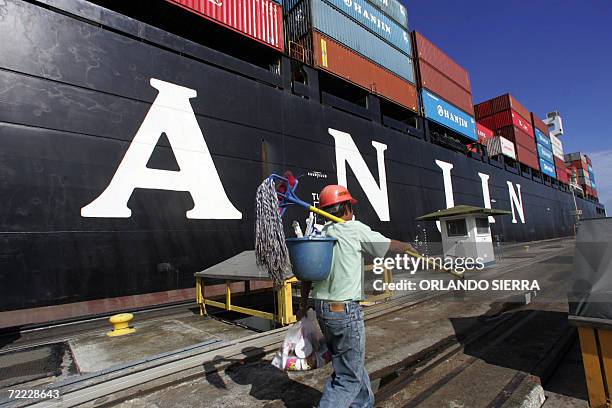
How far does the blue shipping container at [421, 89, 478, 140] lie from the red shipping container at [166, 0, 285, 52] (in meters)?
12.2

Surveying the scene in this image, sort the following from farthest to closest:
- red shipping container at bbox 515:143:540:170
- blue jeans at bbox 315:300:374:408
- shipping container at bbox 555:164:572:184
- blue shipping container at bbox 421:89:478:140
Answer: shipping container at bbox 555:164:572:184 → red shipping container at bbox 515:143:540:170 → blue shipping container at bbox 421:89:478:140 → blue jeans at bbox 315:300:374:408

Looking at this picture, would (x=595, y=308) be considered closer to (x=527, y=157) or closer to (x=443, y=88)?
(x=443, y=88)

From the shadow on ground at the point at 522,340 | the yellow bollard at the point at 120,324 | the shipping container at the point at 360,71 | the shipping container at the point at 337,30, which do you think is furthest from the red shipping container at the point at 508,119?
the yellow bollard at the point at 120,324

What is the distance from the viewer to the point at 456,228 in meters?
12.6

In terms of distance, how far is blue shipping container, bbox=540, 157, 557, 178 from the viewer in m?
40.7

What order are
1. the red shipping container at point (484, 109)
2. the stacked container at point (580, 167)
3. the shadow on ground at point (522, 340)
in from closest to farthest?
the shadow on ground at point (522, 340)
the red shipping container at point (484, 109)
the stacked container at point (580, 167)

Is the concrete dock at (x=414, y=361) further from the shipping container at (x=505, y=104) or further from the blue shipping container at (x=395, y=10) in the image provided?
the shipping container at (x=505, y=104)

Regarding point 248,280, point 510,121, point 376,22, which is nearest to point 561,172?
point 510,121

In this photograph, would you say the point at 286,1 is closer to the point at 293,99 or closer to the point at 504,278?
the point at 293,99

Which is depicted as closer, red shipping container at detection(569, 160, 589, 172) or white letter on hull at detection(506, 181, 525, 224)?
white letter on hull at detection(506, 181, 525, 224)

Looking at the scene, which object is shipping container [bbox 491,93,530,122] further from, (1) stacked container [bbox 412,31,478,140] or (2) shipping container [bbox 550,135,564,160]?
(2) shipping container [bbox 550,135,564,160]

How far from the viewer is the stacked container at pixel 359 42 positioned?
579 inches

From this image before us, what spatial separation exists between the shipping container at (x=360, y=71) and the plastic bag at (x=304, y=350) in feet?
45.0

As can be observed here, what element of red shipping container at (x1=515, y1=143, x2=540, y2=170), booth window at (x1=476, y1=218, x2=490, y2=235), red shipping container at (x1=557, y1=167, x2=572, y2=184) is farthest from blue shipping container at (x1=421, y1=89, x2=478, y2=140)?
red shipping container at (x1=557, y1=167, x2=572, y2=184)
